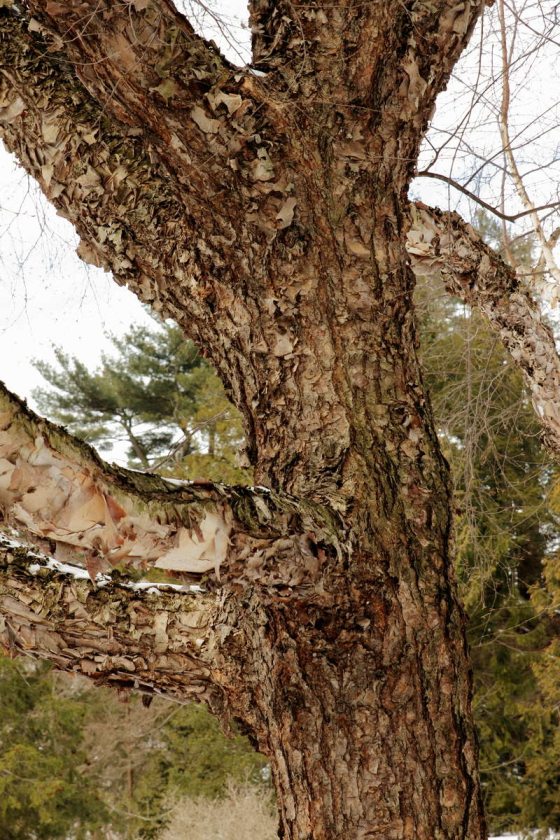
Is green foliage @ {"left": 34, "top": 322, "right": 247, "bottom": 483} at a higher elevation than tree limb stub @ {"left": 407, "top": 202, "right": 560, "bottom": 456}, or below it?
higher

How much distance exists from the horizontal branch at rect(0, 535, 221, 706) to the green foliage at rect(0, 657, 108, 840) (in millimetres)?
9385

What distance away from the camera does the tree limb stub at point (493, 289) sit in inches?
115

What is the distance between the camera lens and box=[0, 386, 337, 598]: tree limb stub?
1282mm

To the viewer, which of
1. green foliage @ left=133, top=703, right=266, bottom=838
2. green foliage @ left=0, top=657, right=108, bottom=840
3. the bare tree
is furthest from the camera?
green foliage @ left=133, top=703, right=266, bottom=838

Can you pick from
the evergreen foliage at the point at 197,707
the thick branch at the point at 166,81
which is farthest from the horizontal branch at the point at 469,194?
the evergreen foliage at the point at 197,707

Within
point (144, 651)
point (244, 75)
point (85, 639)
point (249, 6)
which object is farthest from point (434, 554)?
point (249, 6)

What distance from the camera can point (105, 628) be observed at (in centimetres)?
186

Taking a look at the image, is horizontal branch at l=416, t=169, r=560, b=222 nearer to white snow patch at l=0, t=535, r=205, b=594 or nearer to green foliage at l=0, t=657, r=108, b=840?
white snow patch at l=0, t=535, r=205, b=594

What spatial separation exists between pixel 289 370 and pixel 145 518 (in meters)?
0.64

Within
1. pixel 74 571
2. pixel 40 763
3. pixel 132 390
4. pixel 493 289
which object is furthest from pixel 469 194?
pixel 132 390

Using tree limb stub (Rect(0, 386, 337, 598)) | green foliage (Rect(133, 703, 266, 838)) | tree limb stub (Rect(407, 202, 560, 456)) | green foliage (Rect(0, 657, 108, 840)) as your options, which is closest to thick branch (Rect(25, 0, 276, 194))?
tree limb stub (Rect(0, 386, 337, 598))

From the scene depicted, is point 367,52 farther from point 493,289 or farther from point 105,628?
point 105,628

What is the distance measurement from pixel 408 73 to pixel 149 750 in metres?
13.1

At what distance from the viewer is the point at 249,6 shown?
2045 mm
